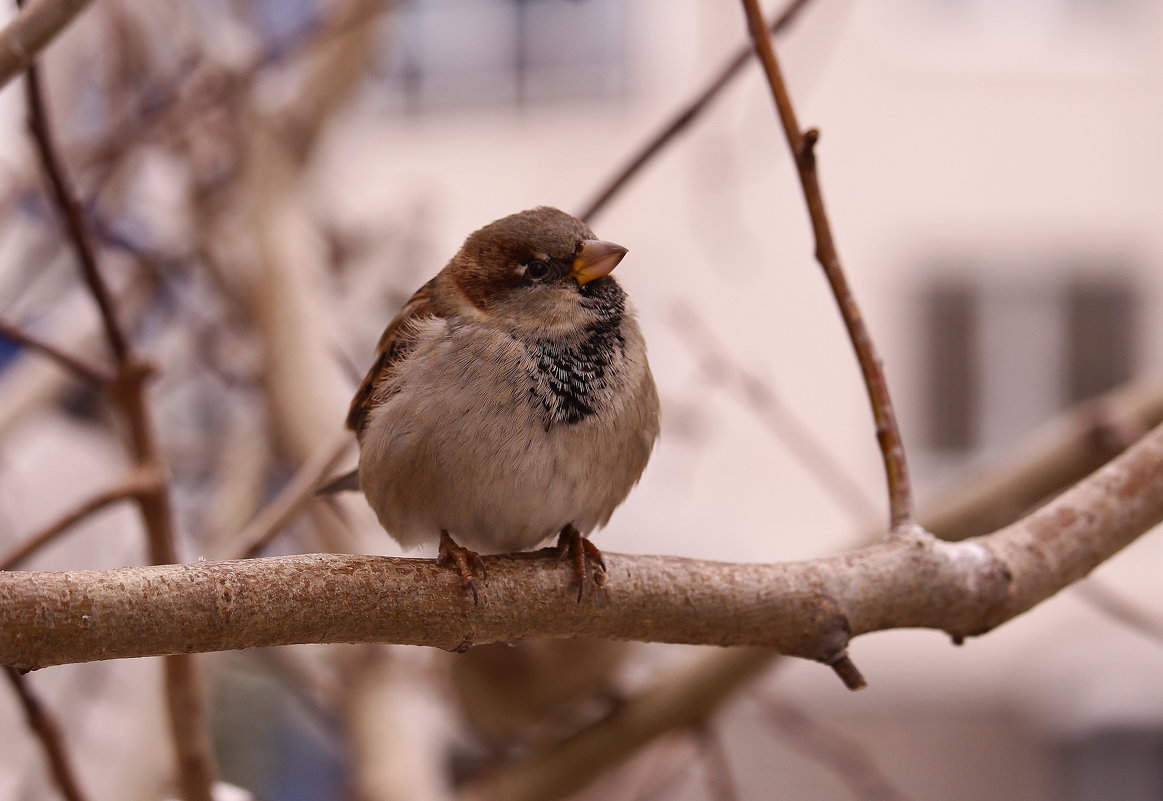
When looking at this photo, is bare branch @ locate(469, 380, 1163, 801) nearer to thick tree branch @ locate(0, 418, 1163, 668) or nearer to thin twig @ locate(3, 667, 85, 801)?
thick tree branch @ locate(0, 418, 1163, 668)

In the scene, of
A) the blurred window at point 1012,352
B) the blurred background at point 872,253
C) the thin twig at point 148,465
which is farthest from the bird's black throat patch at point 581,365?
the blurred window at point 1012,352

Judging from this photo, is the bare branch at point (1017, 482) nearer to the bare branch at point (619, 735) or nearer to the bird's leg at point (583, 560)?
the bare branch at point (619, 735)

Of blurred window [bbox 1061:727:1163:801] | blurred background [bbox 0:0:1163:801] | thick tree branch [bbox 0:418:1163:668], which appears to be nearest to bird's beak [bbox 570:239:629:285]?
thick tree branch [bbox 0:418:1163:668]

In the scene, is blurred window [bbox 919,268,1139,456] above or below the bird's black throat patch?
above

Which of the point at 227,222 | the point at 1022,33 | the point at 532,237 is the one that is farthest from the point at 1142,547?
the point at 532,237

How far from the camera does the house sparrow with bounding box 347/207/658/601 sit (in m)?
0.91

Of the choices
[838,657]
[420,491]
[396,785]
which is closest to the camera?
[838,657]

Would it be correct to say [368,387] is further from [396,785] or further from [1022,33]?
[1022,33]

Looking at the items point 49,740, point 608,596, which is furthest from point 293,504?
point 608,596

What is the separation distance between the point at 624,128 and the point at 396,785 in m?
4.11

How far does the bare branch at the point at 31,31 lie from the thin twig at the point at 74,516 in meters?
0.32

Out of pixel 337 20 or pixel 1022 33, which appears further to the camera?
pixel 1022 33

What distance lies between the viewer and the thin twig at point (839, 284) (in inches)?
30.8

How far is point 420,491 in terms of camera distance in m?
0.93
